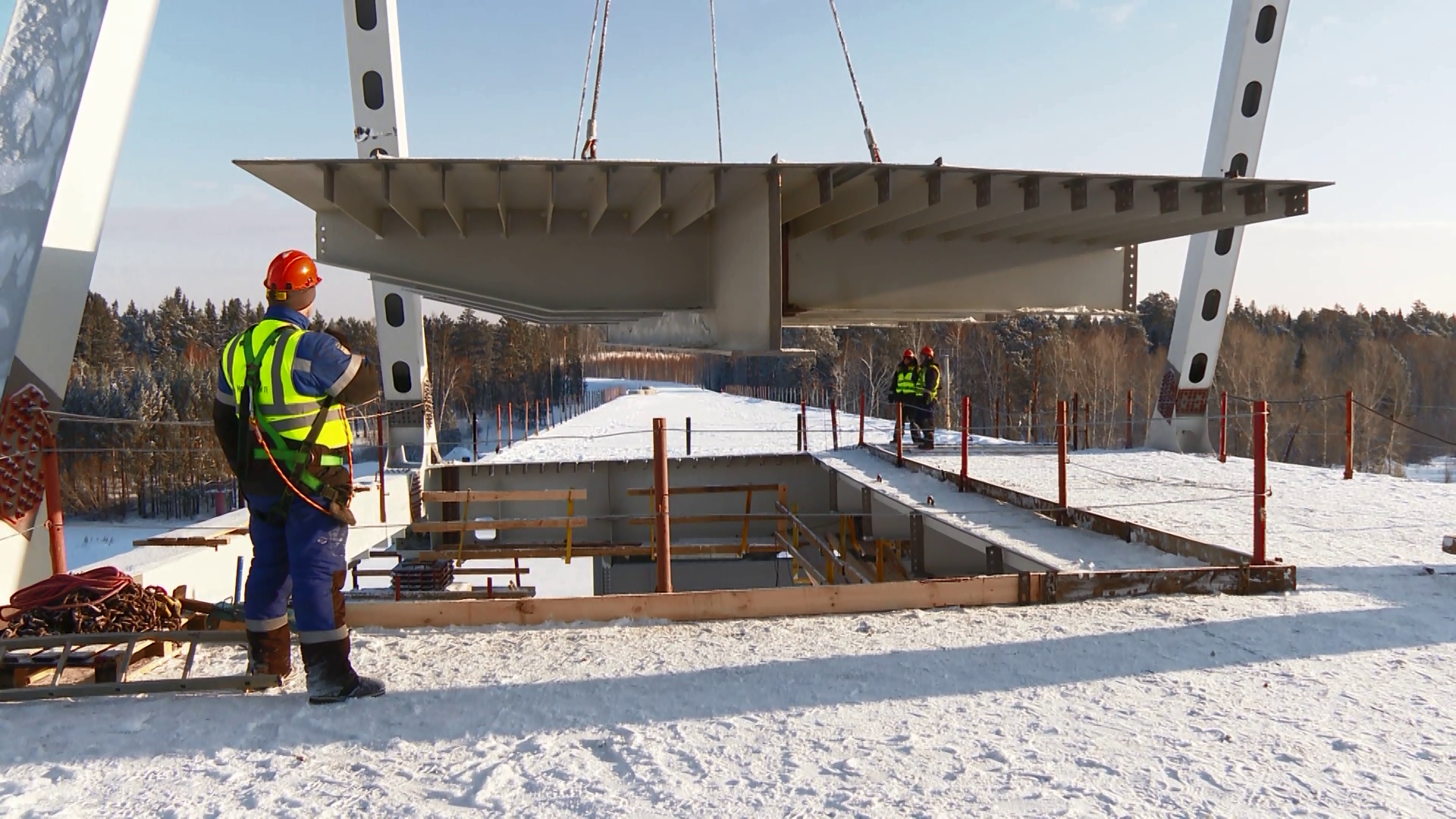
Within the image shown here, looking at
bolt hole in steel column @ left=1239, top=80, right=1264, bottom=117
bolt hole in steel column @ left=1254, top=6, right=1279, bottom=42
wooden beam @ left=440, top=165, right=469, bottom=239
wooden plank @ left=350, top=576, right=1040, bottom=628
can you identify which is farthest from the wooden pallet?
bolt hole in steel column @ left=1254, top=6, right=1279, bottom=42

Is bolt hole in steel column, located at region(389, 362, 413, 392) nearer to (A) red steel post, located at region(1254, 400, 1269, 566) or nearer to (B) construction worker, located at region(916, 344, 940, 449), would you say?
(B) construction worker, located at region(916, 344, 940, 449)

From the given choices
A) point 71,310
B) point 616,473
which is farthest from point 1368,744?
point 616,473

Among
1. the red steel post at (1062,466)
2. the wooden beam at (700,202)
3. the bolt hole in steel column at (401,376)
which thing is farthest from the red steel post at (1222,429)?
the bolt hole in steel column at (401,376)

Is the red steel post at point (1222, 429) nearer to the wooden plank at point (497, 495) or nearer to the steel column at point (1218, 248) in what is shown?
the steel column at point (1218, 248)

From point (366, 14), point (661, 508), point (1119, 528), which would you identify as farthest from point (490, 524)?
point (1119, 528)

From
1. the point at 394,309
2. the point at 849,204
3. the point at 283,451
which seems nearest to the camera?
the point at 283,451

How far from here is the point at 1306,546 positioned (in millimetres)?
6781

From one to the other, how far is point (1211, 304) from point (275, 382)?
51.0 ft

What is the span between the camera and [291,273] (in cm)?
350

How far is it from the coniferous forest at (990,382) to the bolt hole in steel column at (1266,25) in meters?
19.7

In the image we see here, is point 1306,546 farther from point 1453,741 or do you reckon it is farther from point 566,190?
point 566,190

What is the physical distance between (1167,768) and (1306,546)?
16.6ft

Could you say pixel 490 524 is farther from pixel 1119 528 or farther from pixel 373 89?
pixel 1119 528

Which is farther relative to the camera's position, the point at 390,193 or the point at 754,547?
the point at 754,547
